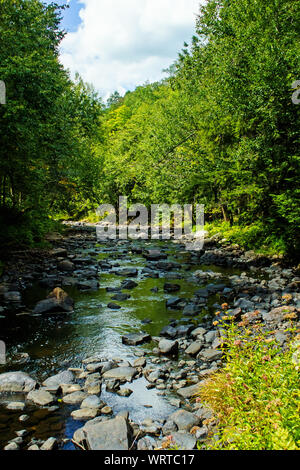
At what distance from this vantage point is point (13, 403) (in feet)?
14.5

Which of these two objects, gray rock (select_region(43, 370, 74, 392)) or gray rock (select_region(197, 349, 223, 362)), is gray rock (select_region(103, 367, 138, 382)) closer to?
gray rock (select_region(43, 370, 74, 392))

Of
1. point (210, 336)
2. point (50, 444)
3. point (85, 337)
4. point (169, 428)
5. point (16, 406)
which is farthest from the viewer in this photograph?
point (85, 337)

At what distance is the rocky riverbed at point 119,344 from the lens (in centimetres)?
389

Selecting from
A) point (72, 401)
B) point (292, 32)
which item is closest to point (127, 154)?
point (292, 32)

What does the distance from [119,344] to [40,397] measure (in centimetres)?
224

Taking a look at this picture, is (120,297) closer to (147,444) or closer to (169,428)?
(169,428)

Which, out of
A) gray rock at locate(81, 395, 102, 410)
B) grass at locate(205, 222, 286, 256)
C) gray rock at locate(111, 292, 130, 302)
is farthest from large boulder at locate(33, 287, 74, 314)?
grass at locate(205, 222, 286, 256)

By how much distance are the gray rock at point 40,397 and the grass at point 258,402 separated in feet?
6.86

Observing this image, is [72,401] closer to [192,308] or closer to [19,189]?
[192,308]

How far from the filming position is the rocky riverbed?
3889 mm

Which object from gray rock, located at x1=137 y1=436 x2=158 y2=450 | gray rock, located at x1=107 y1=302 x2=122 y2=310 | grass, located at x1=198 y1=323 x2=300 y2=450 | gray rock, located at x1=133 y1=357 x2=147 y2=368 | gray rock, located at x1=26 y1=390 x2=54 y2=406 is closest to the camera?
grass, located at x1=198 y1=323 x2=300 y2=450

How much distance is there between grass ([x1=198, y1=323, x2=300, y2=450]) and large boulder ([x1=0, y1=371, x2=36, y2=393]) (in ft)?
8.31

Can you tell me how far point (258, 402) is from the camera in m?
3.21

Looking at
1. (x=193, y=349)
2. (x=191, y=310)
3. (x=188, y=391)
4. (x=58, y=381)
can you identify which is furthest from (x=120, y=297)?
(x=188, y=391)
